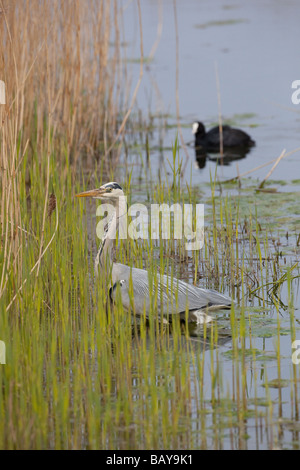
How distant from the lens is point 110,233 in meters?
5.34

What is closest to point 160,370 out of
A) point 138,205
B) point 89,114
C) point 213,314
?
point 213,314

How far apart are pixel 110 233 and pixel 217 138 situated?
16.7ft

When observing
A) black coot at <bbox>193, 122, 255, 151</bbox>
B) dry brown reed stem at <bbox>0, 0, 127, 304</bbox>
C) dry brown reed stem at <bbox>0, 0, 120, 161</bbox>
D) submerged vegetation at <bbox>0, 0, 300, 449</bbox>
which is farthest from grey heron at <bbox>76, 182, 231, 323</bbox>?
black coot at <bbox>193, 122, 255, 151</bbox>

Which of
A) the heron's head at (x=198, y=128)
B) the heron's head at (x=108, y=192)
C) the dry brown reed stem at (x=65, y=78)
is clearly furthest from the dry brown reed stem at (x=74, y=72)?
the heron's head at (x=108, y=192)

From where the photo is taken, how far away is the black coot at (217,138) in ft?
32.6

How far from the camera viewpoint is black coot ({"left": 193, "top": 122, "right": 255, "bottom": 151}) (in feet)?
32.6

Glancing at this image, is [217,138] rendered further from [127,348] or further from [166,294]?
[127,348]

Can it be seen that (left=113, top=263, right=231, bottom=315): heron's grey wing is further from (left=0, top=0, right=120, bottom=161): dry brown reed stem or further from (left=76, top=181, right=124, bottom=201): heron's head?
(left=0, top=0, right=120, bottom=161): dry brown reed stem

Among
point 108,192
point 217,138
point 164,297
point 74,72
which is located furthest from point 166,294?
point 217,138

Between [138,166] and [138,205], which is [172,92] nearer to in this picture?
[138,166]

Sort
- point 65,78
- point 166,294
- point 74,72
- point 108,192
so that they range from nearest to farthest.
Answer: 1. point 166,294
2. point 108,192
3. point 65,78
4. point 74,72

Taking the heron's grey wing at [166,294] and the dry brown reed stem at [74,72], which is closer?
the heron's grey wing at [166,294]

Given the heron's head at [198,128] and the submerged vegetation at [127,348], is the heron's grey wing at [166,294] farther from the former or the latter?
the heron's head at [198,128]

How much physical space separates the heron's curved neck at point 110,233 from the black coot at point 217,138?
459 centimetres
